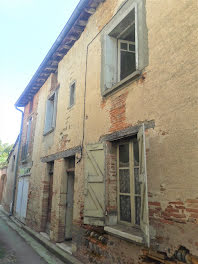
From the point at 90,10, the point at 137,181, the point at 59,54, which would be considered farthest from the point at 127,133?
the point at 59,54

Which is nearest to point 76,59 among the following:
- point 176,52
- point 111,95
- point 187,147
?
point 111,95

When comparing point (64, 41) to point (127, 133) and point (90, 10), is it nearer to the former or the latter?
point (90, 10)

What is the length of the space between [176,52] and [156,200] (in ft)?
7.71

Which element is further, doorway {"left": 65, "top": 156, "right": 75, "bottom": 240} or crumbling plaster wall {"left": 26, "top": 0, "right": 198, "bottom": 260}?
doorway {"left": 65, "top": 156, "right": 75, "bottom": 240}

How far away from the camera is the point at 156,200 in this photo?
3.25 metres

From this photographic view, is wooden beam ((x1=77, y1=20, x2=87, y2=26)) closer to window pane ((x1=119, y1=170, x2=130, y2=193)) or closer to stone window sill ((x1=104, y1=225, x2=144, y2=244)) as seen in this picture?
window pane ((x1=119, y1=170, x2=130, y2=193))

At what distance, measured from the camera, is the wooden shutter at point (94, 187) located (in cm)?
433

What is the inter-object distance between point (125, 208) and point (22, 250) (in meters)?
3.88

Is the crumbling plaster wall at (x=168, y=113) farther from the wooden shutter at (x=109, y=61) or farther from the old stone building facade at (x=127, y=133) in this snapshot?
the wooden shutter at (x=109, y=61)

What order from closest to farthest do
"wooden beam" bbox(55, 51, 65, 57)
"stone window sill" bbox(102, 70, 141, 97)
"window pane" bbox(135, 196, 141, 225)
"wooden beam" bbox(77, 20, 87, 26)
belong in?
1. "window pane" bbox(135, 196, 141, 225)
2. "stone window sill" bbox(102, 70, 141, 97)
3. "wooden beam" bbox(77, 20, 87, 26)
4. "wooden beam" bbox(55, 51, 65, 57)

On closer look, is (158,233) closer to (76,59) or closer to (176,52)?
(176,52)

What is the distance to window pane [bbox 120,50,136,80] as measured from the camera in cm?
522

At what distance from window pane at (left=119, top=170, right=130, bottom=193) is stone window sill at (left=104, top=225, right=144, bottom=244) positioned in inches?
26.8

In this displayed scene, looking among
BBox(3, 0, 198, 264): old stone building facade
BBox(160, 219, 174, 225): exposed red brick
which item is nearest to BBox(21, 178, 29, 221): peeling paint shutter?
BBox(3, 0, 198, 264): old stone building facade
